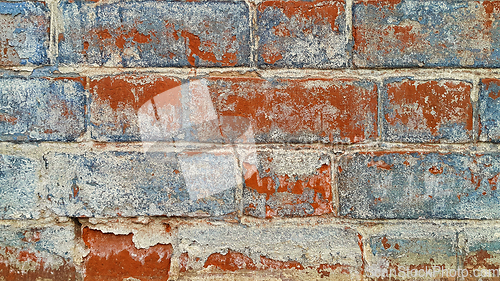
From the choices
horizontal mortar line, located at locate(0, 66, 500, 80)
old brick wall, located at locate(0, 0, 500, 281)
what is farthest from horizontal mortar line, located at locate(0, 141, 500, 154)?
horizontal mortar line, located at locate(0, 66, 500, 80)

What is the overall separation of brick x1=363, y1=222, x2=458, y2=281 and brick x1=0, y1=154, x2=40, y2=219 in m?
0.66

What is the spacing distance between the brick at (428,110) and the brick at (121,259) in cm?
51

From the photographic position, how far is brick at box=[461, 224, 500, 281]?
2.01 feet

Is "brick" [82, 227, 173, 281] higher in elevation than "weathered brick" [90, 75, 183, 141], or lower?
lower

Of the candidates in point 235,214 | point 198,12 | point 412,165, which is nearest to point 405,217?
point 412,165

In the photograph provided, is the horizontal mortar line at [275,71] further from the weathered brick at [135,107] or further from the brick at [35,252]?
the brick at [35,252]

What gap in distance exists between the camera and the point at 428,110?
23.2 inches

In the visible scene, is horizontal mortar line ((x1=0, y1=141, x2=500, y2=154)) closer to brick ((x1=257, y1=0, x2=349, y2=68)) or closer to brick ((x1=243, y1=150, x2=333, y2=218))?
brick ((x1=243, y1=150, x2=333, y2=218))

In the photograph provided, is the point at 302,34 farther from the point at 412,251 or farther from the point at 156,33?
the point at 412,251

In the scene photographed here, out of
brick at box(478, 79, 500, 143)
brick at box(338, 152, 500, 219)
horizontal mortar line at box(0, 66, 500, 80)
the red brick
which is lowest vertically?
the red brick

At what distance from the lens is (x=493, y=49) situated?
58 centimetres

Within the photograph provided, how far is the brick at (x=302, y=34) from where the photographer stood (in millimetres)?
582

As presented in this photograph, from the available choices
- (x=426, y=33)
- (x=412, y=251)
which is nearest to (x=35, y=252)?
(x=412, y=251)

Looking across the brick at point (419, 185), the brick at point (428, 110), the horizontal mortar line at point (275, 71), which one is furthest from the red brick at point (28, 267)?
the brick at point (428, 110)
